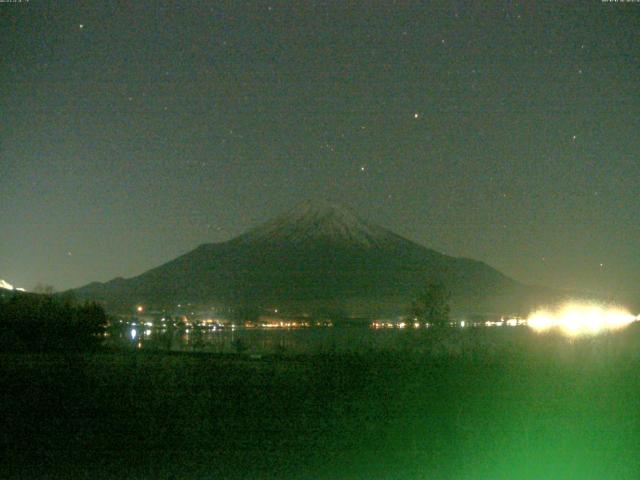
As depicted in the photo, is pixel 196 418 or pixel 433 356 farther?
pixel 433 356

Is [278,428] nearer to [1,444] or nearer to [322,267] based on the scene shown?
[1,444]

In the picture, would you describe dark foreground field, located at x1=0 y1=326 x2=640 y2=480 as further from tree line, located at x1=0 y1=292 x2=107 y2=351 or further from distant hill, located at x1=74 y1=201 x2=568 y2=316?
distant hill, located at x1=74 y1=201 x2=568 y2=316

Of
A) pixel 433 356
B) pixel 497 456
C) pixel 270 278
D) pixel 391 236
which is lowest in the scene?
pixel 497 456

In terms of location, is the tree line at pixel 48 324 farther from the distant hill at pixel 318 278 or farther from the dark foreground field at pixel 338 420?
the distant hill at pixel 318 278

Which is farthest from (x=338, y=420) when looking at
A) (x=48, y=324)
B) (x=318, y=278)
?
(x=318, y=278)

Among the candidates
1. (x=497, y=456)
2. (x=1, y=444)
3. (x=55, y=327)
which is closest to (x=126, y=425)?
(x=1, y=444)

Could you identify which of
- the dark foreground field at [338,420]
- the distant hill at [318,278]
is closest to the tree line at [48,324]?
the dark foreground field at [338,420]

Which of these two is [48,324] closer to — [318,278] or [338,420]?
[338,420]

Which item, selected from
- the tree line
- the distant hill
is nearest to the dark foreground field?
the tree line
